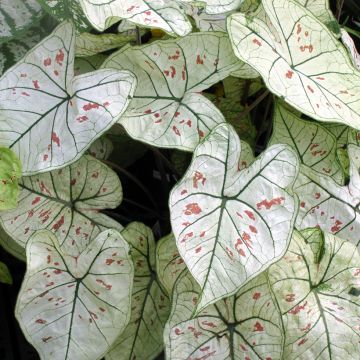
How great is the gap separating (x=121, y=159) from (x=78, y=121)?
0.48 metres

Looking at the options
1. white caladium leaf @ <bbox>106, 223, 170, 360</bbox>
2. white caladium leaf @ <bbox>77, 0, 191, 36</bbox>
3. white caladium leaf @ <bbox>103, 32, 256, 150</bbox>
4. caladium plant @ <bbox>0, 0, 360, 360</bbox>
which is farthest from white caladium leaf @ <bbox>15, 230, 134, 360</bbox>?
white caladium leaf @ <bbox>77, 0, 191, 36</bbox>

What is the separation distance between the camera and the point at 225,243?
0.92m

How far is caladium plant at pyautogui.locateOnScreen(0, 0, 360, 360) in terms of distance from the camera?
37.6 inches

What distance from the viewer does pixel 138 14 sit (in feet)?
3.19

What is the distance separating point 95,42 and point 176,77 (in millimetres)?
188

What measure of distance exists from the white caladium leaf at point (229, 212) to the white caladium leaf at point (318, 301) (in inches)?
4.2

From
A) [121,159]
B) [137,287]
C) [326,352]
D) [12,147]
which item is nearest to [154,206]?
[121,159]

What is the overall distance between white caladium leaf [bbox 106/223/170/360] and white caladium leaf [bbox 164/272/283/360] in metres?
0.14

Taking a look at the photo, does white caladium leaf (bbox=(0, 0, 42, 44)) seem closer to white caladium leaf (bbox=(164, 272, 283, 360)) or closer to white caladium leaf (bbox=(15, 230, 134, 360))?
white caladium leaf (bbox=(15, 230, 134, 360))

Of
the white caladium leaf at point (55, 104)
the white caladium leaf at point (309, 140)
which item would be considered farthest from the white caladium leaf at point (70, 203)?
the white caladium leaf at point (309, 140)

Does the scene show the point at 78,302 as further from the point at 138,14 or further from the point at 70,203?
the point at 138,14

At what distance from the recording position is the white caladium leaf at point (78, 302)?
1006 millimetres

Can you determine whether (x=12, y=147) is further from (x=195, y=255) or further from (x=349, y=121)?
(x=349, y=121)

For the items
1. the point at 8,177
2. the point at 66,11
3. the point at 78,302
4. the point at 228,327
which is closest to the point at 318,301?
the point at 228,327
